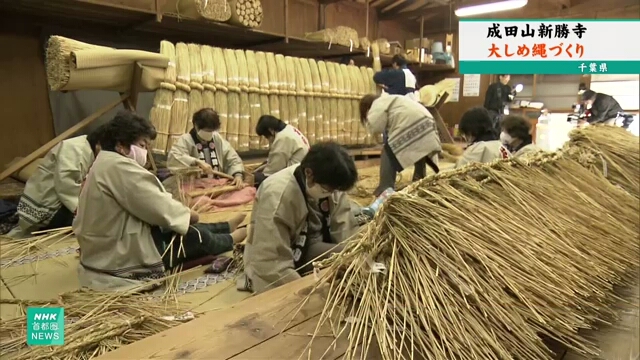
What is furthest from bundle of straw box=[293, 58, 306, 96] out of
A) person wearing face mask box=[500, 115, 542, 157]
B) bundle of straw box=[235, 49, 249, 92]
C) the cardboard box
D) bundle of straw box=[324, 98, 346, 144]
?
the cardboard box

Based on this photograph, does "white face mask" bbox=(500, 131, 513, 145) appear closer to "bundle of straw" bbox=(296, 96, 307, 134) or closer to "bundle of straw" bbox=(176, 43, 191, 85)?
"bundle of straw" bbox=(176, 43, 191, 85)

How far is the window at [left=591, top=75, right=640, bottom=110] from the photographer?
0.96 metres

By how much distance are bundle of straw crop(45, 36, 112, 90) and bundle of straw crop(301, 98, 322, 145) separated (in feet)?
9.22

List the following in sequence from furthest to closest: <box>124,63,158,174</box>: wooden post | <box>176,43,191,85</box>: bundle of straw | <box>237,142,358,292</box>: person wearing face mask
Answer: <box>176,43,191,85</box>: bundle of straw → <box>237,142,358,292</box>: person wearing face mask → <box>124,63,158,174</box>: wooden post

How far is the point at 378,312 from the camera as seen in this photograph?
0.78 metres

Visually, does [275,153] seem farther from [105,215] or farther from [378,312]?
[378,312]

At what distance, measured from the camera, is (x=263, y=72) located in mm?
3518

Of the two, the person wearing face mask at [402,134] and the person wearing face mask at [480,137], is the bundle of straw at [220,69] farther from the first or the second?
the person wearing face mask at [480,137]

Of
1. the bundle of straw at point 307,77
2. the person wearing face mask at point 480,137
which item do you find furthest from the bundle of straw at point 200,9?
the person wearing face mask at point 480,137

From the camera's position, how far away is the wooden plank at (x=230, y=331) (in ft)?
2.56

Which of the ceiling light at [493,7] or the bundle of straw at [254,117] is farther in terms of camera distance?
the bundle of straw at [254,117]

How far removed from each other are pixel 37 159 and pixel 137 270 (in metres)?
Result: 0.83

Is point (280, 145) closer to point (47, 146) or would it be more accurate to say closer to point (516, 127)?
point (516, 127)

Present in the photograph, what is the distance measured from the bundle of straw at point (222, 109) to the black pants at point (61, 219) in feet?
5.77
